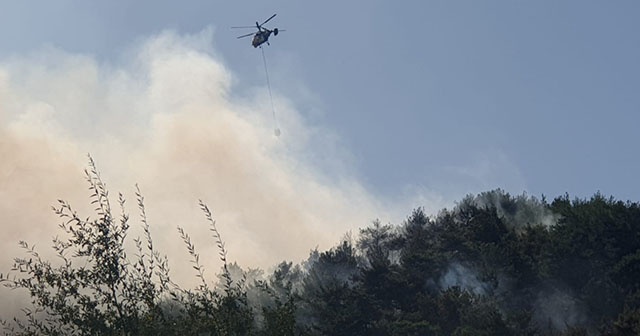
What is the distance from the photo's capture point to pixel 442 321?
79.2 meters

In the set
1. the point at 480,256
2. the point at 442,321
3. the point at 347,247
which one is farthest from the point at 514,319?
the point at 347,247

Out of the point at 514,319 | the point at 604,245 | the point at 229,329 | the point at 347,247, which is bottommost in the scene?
the point at 229,329

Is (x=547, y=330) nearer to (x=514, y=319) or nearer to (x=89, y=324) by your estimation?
(x=514, y=319)

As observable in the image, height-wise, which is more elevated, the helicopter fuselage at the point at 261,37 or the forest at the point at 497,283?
the helicopter fuselage at the point at 261,37

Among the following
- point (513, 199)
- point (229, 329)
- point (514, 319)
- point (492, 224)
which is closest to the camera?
point (229, 329)

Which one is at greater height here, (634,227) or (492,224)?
(492,224)

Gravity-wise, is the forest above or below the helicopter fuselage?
below

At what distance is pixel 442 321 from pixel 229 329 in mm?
62096

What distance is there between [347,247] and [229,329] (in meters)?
93.4

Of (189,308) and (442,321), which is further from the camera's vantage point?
(442,321)

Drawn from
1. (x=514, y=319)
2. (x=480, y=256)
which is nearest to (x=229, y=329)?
(x=514, y=319)

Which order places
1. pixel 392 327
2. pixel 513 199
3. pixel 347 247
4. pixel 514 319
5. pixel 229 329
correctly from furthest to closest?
pixel 513 199, pixel 347 247, pixel 392 327, pixel 514 319, pixel 229 329

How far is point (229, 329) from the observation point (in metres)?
19.9

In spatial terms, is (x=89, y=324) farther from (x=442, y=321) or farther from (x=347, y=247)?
(x=347, y=247)
